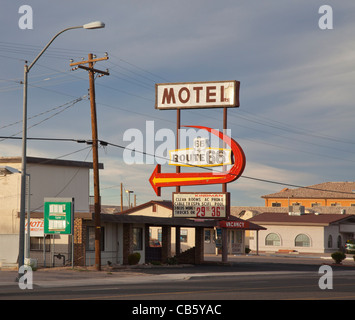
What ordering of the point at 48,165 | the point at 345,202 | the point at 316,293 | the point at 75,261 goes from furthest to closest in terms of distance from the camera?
the point at 345,202, the point at 48,165, the point at 75,261, the point at 316,293

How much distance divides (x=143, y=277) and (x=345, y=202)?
93.1 meters

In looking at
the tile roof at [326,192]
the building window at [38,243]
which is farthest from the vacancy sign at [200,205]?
the tile roof at [326,192]

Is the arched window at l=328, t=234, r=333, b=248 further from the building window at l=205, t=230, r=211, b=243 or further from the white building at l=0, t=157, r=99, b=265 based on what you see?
the white building at l=0, t=157, r=99, b=265

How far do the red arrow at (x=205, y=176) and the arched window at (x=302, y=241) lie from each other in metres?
33.4

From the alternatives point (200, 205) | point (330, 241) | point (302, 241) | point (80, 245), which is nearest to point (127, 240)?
point (80, 245)

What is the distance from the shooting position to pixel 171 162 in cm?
5228

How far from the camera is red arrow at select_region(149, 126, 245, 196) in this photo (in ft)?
160

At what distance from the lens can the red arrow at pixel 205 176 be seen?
48719mm

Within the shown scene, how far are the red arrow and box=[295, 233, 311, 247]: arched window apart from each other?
3342 centimetres

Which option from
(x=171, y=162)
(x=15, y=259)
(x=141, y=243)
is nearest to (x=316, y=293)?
(x=15, y=259)

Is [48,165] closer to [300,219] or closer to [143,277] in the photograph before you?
[143,277]

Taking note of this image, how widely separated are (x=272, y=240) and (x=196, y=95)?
36151 millimetres

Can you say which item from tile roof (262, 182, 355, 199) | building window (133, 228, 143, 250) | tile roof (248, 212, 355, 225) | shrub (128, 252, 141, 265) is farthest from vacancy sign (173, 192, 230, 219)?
tile roof (262, 182, 355, 199)

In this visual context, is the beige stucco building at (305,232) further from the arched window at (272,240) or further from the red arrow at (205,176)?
the red arrow at (205,176)
